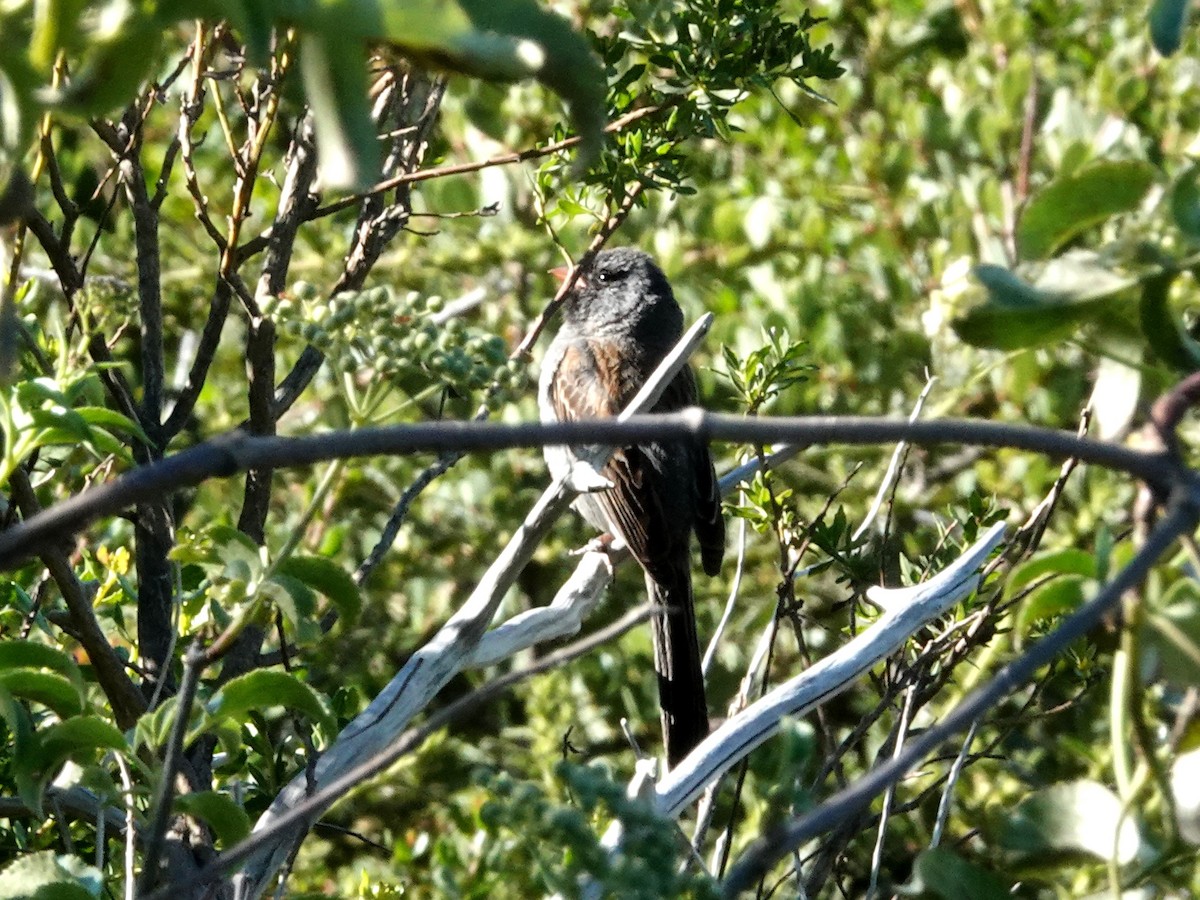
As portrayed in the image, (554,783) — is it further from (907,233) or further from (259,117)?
(907,233)

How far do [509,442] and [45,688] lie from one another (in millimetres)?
844

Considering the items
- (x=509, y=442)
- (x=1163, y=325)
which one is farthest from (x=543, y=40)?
(x=1163, y=325)

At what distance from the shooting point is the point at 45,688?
1.63 meters

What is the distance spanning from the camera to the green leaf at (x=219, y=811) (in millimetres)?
1570

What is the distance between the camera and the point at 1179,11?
48.6 inches

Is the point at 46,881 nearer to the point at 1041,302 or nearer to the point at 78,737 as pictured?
the point at 78,737

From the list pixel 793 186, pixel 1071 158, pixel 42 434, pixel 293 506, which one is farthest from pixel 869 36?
pixel 42 434

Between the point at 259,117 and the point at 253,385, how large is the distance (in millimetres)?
483

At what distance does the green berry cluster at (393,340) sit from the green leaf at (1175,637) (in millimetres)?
720

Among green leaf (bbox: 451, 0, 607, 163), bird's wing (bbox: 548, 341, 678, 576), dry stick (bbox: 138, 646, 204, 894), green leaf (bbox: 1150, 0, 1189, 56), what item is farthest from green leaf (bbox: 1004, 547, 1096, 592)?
bird's wing (bbox: 548, 341, 678, 576)

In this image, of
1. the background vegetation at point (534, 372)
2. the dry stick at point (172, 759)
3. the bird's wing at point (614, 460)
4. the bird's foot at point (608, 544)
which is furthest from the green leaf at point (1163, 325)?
the bird's wing at point (614, 460)

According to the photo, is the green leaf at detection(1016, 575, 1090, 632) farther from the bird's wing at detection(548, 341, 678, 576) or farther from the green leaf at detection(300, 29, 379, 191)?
the bird's wing at detection(548, 341, 678, 576)

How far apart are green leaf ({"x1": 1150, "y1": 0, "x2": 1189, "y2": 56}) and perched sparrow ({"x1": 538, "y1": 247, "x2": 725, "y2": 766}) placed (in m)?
3.24

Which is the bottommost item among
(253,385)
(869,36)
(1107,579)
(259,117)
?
(1107,579)
